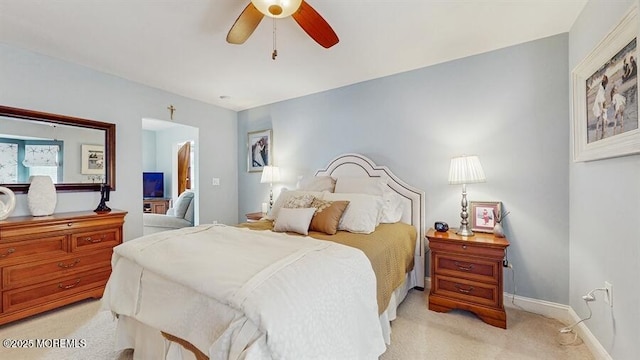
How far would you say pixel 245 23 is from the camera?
175cm

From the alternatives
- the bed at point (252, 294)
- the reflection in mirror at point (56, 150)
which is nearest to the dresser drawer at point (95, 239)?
the reflection in mirror at point (56, 150)

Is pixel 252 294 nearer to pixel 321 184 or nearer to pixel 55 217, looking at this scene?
pixel 321 184

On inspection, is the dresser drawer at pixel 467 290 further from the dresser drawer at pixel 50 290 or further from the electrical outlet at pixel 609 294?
the dresser drawer at pixel 50 290

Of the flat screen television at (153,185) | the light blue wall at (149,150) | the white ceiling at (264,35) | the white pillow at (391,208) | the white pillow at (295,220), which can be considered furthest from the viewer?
the light blue wall at (149,150)

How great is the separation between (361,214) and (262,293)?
1.48 m

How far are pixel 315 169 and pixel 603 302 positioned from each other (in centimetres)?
294

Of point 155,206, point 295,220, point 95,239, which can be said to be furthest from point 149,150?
point 295,220

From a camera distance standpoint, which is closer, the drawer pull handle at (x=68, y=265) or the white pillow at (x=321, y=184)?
the drawer pull handle at (x=68, y=265)

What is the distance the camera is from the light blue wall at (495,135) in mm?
2264

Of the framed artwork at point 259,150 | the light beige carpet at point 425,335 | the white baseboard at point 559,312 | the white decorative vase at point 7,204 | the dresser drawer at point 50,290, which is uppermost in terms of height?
the framed artwork at point 259,150

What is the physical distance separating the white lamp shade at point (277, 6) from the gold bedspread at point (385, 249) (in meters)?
1.58

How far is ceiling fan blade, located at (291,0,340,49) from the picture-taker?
5.32 feet

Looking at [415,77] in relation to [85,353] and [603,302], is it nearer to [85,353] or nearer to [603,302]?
[603,302]

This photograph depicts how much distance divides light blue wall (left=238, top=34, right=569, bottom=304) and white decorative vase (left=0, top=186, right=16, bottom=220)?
323 centimetres
